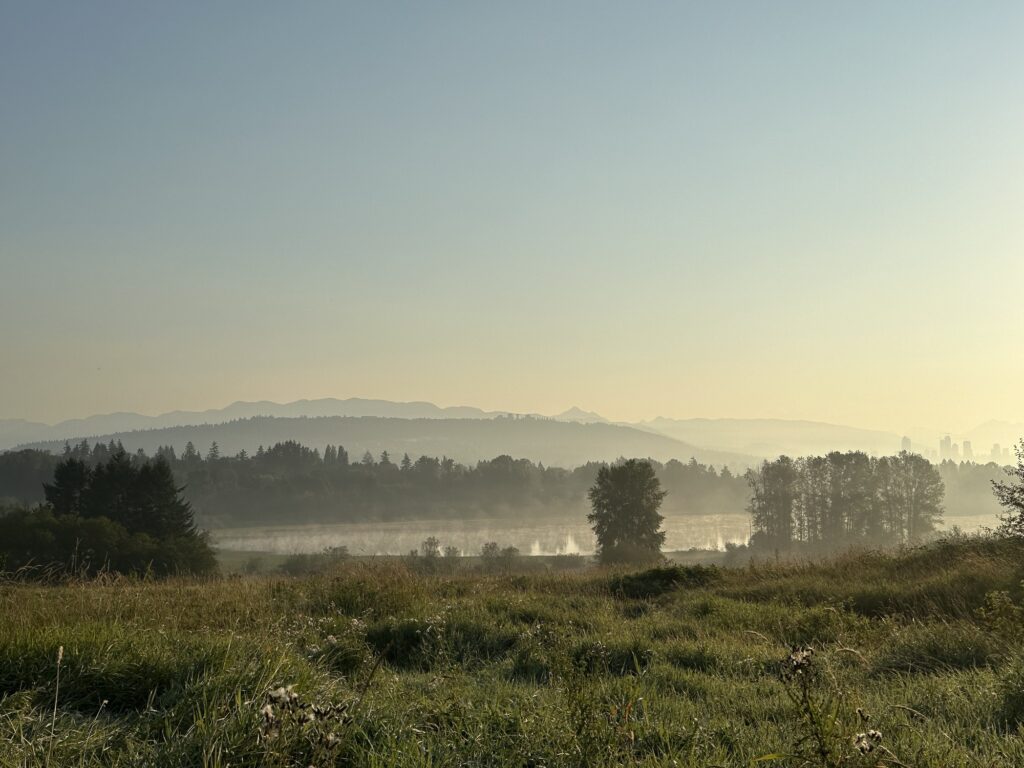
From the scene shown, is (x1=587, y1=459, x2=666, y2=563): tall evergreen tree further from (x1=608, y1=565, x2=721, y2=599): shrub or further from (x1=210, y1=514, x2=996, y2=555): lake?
(x1=210, y1=514, x2=996, y2=555): lake

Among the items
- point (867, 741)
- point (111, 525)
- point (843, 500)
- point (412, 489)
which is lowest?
point (412, 489)

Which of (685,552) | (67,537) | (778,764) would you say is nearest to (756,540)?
(685,552)

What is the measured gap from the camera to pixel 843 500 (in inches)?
3536

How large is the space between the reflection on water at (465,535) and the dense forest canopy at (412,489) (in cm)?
704

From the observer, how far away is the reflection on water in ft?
382

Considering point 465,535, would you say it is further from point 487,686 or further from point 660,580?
point 487,686

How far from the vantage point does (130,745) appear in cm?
379

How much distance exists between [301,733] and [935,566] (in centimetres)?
1642

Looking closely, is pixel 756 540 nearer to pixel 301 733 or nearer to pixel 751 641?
pixel 751 641

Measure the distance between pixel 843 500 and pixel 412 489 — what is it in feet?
363

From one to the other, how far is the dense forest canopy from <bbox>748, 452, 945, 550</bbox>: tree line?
7200cm

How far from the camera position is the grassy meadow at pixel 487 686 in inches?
142

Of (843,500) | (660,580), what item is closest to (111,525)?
(660,580)

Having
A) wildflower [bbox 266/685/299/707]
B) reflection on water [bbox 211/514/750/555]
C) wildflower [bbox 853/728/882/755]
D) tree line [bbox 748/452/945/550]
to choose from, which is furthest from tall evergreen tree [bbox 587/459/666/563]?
wildflower [bbox 266/685/299/707]
